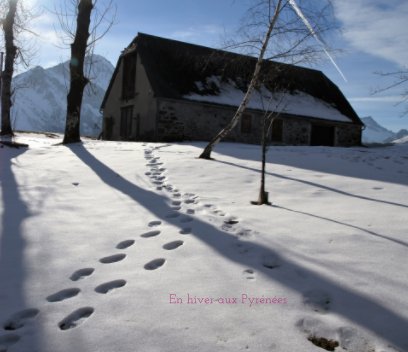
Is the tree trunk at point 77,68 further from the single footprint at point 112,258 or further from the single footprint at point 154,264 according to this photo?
the single footprint at point 154,264

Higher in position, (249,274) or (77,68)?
(77,68)

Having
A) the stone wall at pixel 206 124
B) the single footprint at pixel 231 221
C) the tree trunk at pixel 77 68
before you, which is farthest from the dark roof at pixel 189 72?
the single footprint at pixel 231 221

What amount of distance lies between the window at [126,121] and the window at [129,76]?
63cm

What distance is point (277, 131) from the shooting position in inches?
766

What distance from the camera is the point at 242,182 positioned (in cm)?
652

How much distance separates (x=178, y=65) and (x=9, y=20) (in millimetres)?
7393

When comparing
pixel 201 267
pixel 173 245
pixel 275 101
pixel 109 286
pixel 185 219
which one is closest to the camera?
pixel 109 286

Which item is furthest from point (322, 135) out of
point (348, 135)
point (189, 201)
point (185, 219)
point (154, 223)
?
point (154, 223)

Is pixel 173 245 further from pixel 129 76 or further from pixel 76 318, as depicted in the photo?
pixel 129 76

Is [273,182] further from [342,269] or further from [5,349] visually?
[5,349]

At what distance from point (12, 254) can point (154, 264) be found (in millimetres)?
1312

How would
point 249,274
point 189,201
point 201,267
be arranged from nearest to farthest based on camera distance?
point 249,274 < point 201,267 < point 189,201

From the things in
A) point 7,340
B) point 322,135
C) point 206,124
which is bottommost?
point 7,340

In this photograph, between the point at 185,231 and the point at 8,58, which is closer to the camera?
the point at 185,231
